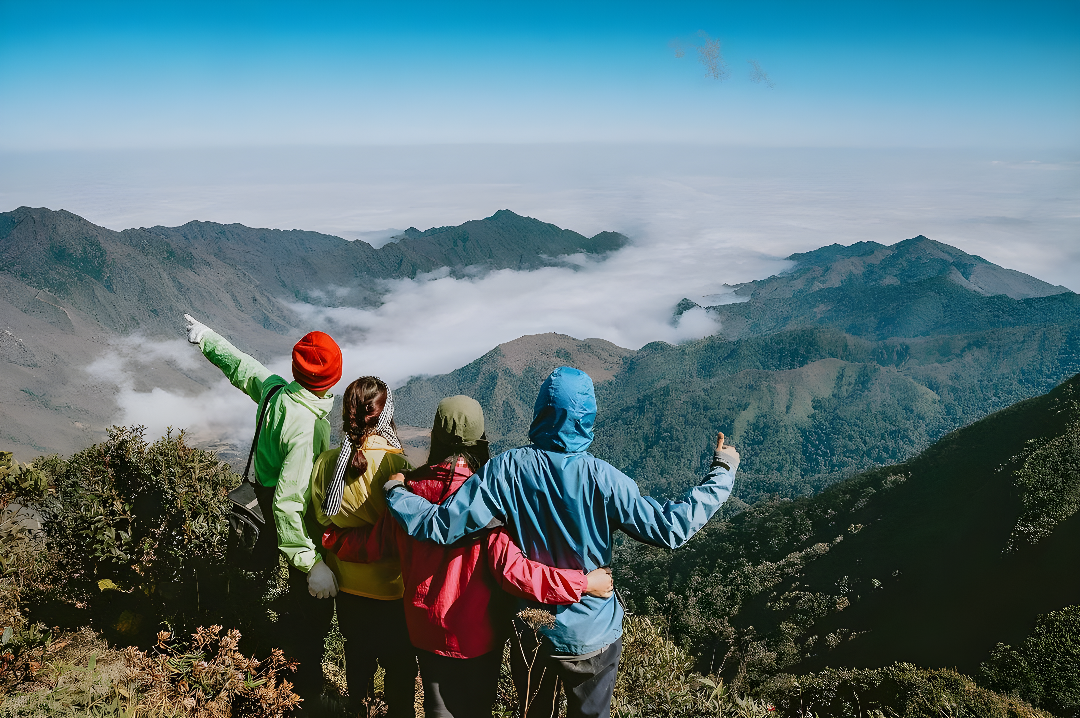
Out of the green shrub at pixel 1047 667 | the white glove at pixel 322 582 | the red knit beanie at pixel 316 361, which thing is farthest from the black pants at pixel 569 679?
the green shrub at pixel 1047 667

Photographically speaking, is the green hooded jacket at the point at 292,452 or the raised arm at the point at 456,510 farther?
the green hooded jacket at the point at 292,452

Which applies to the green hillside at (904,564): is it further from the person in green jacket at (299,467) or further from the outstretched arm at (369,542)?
the outstretched arm at (369,542)

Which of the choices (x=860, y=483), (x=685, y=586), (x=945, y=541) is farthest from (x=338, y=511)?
(x=860, y=483)

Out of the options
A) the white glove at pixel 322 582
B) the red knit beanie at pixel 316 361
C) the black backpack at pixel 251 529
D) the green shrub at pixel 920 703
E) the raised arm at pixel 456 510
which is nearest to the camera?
the raised arm at pixel 456 510

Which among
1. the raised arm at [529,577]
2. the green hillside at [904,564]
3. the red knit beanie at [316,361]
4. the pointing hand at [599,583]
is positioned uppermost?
the red knit beanie at [316,361]

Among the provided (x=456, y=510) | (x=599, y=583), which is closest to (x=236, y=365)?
(x=456, y=510)

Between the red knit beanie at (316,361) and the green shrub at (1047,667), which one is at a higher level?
the red knit beanie at (316,361)

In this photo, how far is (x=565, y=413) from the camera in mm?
3562

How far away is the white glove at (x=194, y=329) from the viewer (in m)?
5.30

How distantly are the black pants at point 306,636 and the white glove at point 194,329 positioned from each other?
2.08m

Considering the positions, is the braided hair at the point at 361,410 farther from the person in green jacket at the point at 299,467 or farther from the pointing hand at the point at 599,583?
the pointing hand at the point at 599,583

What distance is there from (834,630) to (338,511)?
46.8m

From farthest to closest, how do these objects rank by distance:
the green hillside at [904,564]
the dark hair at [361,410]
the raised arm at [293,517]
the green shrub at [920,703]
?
the green hillside at [904,564], the green shrub at [920,703], the raised arm at [293,517], the dark hair at [361,410]

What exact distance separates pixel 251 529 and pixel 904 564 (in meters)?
54.5
